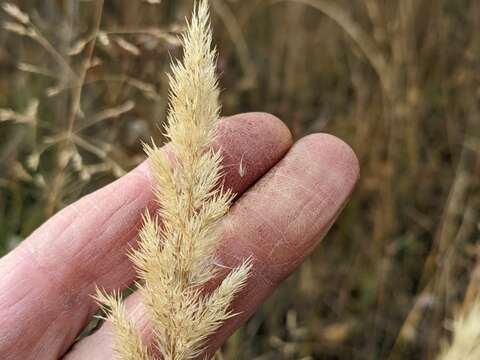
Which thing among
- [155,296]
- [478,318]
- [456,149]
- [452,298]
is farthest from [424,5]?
[155,296]

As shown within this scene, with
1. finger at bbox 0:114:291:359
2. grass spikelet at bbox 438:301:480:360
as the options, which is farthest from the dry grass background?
grass spikelet at bbox 438:301:480:360

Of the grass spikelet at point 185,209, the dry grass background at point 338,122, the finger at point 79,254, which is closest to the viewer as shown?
the grass spikelet at point 185,209

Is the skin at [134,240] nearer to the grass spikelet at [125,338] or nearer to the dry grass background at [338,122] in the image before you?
the grass spikelet at [125,338]

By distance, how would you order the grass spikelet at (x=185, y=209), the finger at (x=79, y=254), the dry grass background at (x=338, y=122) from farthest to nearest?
the dry grass background at (x=338, y=122) → the finger at (x=79, y=254) → the grass spikelet at (x=185, y=209)

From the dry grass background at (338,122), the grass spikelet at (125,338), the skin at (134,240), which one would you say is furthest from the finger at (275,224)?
the dry grass background at (338,122)

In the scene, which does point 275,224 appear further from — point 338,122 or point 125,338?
point 338,122

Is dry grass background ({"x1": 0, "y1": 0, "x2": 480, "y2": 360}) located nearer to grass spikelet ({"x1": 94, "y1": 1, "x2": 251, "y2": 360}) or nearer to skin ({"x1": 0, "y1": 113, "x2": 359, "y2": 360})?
skin ({"x1": 0, "y1": 113, "x2": 359, "y2": 360})
